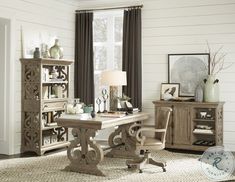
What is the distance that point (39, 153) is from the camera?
6789 mm

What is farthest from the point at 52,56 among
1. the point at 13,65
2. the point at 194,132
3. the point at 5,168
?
the point at 194,132

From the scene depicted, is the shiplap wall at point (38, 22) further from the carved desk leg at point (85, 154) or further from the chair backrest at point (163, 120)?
the chair backrest at point (163, 120)

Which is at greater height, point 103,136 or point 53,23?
point 53,23

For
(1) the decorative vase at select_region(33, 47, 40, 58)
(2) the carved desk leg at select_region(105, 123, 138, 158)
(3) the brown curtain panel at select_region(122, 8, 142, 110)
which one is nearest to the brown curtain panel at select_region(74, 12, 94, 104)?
(3) the brown curtain panel at select_region(122, 8, 142, 110)

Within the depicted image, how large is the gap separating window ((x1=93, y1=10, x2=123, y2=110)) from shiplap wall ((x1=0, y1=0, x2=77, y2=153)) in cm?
54

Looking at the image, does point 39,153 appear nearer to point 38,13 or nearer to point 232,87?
point 38,13

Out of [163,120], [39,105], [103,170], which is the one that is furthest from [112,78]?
[103,170]

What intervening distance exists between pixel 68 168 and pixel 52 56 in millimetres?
2422

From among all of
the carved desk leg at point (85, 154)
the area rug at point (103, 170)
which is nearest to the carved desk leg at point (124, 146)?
the area rug at point (103, 170)

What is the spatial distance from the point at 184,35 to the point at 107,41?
1.65 metres

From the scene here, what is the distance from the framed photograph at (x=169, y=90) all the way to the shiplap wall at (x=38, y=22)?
2014 mm

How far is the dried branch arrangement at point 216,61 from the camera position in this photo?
7238mm

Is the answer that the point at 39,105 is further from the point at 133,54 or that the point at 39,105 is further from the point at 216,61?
the point at 216,61

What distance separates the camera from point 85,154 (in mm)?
5594
